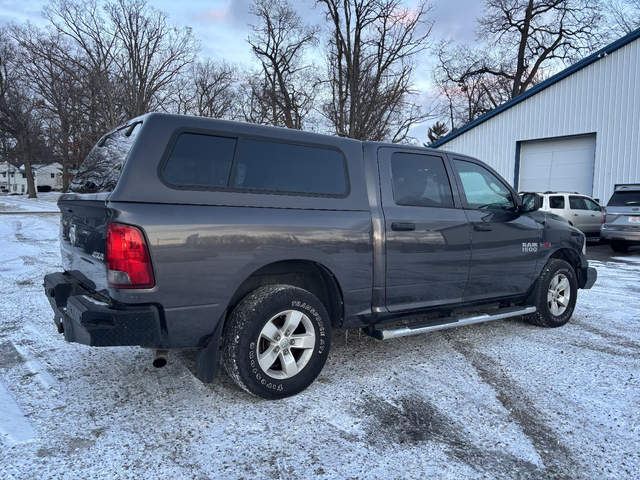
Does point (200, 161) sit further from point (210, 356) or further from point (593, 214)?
point (593, 214)

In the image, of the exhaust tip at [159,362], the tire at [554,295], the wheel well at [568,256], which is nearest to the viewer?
the exhaust tip at [159,362]

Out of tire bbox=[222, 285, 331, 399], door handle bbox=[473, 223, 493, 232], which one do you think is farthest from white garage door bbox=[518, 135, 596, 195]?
tire bbox=[222, 285, 331, 399]

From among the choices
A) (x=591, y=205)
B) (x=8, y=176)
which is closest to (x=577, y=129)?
(x=591, y=205)

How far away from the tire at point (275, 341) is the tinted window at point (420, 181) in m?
1.29

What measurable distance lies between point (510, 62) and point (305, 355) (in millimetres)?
36252

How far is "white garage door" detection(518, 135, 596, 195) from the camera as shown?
55.6ft

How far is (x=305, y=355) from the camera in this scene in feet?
10.5

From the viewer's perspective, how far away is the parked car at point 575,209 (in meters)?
13.8

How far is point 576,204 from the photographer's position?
1407 centimetres

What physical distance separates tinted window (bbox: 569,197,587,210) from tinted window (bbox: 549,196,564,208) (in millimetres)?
326

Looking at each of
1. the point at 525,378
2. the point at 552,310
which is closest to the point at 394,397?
the point at 525,378

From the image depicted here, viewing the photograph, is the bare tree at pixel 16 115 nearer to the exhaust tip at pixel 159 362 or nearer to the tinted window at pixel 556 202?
the tinted window at pixel 556 202

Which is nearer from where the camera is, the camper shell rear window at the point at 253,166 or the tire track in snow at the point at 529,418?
the tire track in snow at the point at 529,418

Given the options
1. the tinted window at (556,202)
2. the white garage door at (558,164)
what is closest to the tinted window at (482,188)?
the tinted window at (556,202)
